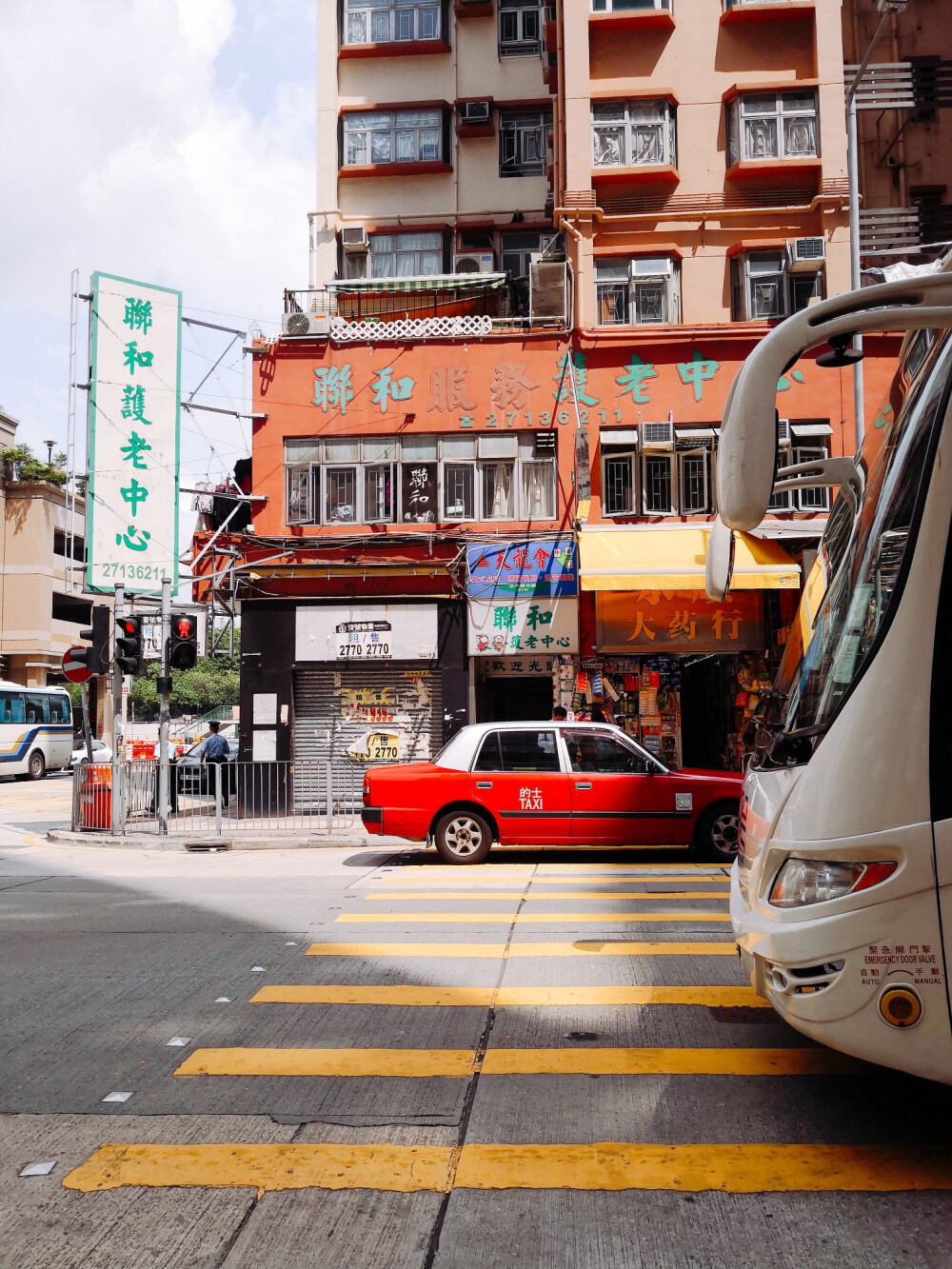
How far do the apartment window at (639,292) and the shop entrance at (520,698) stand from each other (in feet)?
23.2

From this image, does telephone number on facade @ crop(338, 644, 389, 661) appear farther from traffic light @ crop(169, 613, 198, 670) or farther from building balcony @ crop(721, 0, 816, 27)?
building balcony @ crop(721, 0, 816, 27)

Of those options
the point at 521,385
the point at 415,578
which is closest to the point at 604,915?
the point at 415,578

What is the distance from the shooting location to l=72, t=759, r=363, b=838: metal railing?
16328mm

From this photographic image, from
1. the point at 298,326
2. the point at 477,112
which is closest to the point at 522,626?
the point at 298,326

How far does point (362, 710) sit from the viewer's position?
19312 mm

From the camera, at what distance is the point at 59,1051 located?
537 cm

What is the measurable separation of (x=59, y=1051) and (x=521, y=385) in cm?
1569

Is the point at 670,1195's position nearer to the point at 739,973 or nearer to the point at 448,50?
the point at 739,973

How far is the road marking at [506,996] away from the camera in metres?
6.12

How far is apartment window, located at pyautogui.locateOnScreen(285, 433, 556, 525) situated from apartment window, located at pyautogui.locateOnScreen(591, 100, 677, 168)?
547cm

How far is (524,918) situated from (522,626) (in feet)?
33.9

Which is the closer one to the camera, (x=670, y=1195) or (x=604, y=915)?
(x=670, y=1195)

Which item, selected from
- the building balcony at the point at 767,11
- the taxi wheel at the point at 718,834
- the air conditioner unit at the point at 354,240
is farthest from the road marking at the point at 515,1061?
the air conditioner unit at the point at 354,240

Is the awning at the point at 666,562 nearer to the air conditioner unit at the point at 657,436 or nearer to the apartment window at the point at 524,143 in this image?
the air conditioner unit at the point at 657,436
